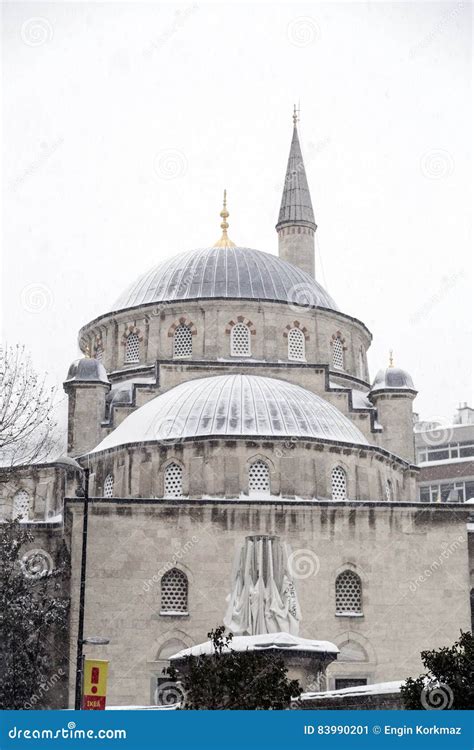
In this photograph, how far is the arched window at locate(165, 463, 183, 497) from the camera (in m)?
30.2

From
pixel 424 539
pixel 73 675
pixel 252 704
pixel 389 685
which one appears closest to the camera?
pixel 252 704

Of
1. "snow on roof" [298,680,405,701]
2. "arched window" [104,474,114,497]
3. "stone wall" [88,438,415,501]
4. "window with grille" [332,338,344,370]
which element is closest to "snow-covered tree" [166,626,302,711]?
"snow on roof" [298,680,405,701]

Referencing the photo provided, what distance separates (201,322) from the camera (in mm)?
36688

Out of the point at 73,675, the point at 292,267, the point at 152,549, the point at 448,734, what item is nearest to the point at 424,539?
the point at 152,549

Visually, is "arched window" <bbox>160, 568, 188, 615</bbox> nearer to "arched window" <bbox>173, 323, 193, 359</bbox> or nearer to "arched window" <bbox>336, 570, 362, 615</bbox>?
"arched window" <bbox>336, 570, 362, 615</bbox>

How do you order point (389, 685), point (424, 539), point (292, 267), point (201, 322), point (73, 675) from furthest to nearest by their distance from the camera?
1. point (292, 267)
2. point (201, 322)
3. point (424, 539)
4. point (73, 675)
5. point (389, 685)

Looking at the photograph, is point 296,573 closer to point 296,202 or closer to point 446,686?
point 446,686

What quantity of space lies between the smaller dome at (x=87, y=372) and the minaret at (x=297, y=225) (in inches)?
477

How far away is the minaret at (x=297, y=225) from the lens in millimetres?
45344

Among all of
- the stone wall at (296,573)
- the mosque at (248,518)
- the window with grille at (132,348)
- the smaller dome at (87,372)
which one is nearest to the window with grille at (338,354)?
the mosque at (248,518)

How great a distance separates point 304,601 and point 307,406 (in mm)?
5798

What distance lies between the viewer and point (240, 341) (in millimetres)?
36625

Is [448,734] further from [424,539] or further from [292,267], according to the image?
[292,267]

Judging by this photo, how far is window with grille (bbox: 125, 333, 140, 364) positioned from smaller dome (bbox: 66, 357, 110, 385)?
93.5 inches
